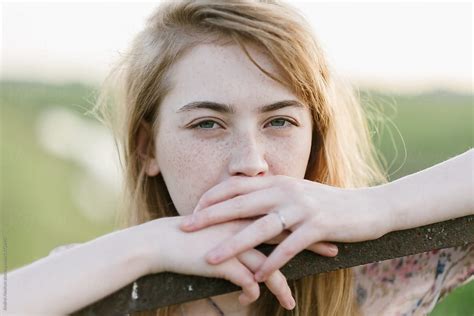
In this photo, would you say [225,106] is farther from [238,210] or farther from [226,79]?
[238,210]

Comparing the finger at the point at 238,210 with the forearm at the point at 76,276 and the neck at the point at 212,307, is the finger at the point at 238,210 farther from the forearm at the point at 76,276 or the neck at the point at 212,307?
the neck at the point at 212,307

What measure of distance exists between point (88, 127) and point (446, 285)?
4.36m

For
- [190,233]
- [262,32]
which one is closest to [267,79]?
[262,32]

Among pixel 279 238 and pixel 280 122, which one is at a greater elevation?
pixel 280 122

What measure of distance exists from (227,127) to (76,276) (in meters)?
0.64

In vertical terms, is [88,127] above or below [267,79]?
above

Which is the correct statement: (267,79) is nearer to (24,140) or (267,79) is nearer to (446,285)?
(446,285)

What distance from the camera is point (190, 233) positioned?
59.5 inches

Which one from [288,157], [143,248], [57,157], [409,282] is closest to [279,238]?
[143,248]

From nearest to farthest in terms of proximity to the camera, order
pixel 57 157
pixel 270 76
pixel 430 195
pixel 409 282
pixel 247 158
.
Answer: pixel 430 195 < pixel 247 158 < pixel 270 76 < pixel 409 282 < pixel 57 157

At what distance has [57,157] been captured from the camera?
673 cm

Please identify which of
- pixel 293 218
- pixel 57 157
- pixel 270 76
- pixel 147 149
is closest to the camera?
pixel 293 218

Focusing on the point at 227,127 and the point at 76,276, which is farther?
the point at 227,127

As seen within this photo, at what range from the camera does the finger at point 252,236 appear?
1.48 m
